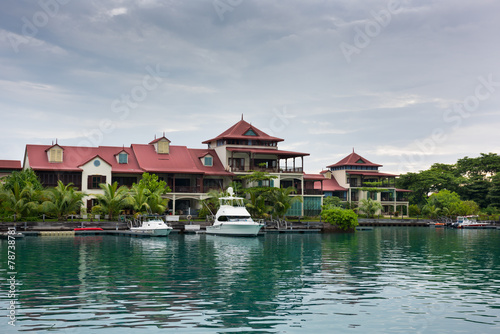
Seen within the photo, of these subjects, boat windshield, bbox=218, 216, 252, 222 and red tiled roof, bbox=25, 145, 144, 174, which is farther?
red tiled roof, bbox=25, 145, 144, 174

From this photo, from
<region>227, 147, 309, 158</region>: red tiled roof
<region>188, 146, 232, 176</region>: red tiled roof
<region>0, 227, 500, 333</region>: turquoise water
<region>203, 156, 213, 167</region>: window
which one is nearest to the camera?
<region>0, 227, 500, 333</region>: turquoise water

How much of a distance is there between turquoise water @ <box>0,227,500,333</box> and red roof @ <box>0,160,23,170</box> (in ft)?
109

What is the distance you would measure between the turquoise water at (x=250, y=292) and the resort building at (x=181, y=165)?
2727 cm

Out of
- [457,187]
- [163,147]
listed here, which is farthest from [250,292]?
[457,187]

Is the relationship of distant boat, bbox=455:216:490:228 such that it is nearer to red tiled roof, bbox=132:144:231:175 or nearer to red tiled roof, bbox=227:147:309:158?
red tiled roof, bbox=227:147:309:158

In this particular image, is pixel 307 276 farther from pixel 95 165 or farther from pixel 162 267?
pixel 95 165

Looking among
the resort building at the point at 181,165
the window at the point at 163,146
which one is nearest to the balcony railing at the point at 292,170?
the resort building at the point at 181,165

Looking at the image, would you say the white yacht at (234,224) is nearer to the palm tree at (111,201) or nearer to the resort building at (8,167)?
the palm tree at (111,201)

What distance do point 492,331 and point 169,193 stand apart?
52.7 meters

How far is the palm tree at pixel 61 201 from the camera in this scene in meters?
52.4

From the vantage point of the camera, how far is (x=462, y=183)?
4021 inches

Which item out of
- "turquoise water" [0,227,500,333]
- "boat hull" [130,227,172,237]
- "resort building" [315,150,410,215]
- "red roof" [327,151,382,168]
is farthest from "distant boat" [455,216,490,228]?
"boat hull" [130,227,172,237]

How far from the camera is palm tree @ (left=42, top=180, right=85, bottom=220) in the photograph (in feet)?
172

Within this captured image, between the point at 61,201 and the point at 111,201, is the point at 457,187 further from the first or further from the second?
the point at 61,201
